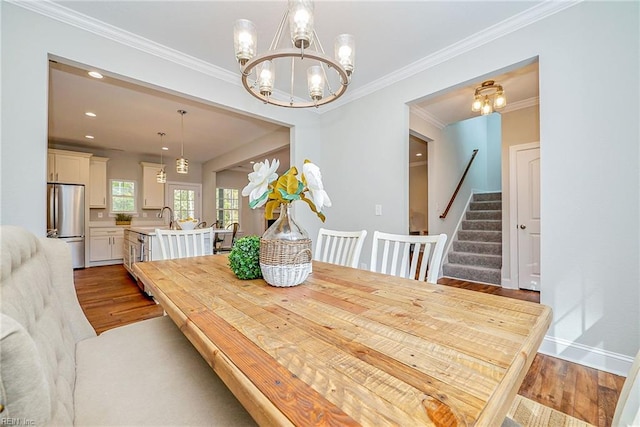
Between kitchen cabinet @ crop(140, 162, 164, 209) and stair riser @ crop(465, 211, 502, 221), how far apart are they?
6.87 meters

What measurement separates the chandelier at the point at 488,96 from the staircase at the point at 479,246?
2.31 meters

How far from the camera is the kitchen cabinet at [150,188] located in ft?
20.2

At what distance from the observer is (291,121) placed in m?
3.44

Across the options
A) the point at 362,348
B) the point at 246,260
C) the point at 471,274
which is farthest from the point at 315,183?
the point at 471,274

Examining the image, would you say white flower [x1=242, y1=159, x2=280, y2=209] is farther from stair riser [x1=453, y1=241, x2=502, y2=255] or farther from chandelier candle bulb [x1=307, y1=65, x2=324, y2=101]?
stair riser [x1=453, y1=241, x2=502, y2=255]

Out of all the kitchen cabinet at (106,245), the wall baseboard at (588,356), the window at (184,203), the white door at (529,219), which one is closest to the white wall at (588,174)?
the wall baseboard at (588,356)

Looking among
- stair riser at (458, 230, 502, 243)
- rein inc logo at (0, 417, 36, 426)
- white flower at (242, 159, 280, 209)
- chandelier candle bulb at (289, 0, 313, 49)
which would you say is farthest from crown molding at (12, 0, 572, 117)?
stair riser at (458, 230, 502, 243)

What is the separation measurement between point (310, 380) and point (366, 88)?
324cm

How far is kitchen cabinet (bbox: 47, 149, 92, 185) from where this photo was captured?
4887 mm

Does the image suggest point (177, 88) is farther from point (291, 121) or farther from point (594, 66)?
point (594, 66)

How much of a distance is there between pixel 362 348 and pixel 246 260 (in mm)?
782

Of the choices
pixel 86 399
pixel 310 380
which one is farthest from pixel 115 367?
pixel 310 380

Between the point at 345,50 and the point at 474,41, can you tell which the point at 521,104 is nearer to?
the point at 474,41

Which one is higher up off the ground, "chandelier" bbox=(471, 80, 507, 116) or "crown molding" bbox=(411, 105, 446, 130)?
"crown molding" bbox=(411, 105, 446, 130)
